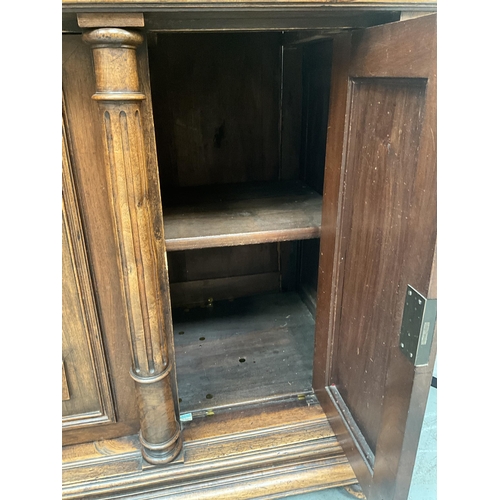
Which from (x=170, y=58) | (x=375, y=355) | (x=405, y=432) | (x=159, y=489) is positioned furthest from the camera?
(x=170, y=58)

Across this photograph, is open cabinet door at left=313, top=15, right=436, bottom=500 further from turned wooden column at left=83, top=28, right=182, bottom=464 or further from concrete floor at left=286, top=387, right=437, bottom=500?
turned wooden column at left=83, top=28, right=182, bottom=464

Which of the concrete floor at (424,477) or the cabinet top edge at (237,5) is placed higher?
the cabinet top edge at (237,5)

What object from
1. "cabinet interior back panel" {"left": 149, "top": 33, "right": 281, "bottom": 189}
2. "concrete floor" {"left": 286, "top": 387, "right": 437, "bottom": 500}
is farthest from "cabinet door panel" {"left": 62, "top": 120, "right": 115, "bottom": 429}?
"cabinet interior back panel" {"left": 149, "top": 33, "right": 281, "bottom": 189}

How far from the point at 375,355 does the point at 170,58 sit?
38.2 inches

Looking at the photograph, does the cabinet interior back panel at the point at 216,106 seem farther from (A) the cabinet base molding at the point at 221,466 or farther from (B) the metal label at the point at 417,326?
(B) the metal label at the point at 417,326

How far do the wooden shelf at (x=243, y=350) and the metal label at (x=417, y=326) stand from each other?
22.1 inches

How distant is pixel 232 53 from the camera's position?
1239mm

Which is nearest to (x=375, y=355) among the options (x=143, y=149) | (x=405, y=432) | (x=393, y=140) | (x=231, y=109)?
(x=405, y=432)

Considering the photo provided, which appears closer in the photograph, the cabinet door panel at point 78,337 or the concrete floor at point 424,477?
the cabinet door panel at point 78,337

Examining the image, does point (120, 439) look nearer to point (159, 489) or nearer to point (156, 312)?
point (159, 489)

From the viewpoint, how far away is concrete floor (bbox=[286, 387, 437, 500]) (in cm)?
94

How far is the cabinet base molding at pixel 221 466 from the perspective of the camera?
878mm

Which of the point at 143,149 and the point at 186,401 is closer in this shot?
the point at 143,149

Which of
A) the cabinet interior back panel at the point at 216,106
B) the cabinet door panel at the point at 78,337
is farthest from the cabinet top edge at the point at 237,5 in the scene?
the cabinet interior back panel at the point at 216,106
